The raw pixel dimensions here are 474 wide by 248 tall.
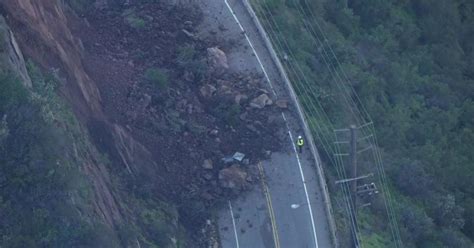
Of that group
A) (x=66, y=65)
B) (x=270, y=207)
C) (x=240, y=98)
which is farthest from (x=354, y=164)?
(x=66, y=65)

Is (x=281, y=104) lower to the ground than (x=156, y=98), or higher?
lower

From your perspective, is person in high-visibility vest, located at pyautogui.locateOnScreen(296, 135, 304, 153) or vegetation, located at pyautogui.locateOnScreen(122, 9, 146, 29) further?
vegetation, located at pyautogui.locateOnScreen(122, 9, 146, 29)

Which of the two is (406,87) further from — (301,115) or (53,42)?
(53,42)

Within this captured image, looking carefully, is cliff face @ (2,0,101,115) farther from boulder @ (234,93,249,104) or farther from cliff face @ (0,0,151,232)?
boulder @ (234,93,249,104)

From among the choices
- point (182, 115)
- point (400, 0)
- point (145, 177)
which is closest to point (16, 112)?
point (145, 177)

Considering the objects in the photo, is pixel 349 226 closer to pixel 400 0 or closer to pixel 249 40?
pixel 249 40

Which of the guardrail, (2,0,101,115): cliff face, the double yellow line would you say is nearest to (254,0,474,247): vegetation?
the guardrail
